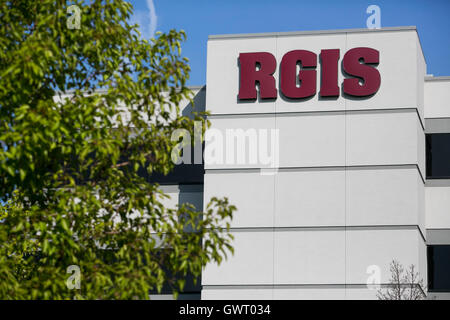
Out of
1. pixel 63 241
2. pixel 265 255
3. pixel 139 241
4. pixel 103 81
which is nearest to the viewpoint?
pixel 63 241

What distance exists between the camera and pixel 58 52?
46.6ft

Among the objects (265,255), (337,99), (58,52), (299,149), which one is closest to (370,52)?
(337,99)

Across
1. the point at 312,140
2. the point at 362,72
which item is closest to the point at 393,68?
the point at 362,72

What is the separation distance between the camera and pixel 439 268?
32.5 meters

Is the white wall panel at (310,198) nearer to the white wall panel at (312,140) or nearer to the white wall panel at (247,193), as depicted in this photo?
the white wall panel at (247,193)

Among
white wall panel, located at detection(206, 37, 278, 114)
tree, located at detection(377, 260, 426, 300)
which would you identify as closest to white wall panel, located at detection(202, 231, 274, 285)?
tree, located at detection(377, 260, 426, 300)

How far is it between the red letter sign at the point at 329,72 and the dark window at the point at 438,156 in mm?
4932

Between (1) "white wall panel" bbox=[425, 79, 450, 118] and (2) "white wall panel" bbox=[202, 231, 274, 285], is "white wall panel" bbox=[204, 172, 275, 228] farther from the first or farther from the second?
(1) "white wall panel" bbox=[425, 79, 450, 118]

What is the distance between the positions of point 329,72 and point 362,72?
1.27m

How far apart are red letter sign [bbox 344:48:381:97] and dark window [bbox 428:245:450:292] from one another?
6910 mm

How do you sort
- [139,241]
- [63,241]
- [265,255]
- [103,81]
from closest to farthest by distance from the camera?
1. [63,241]
2. [139,241]
3. [103,81]
4. [265,255]
